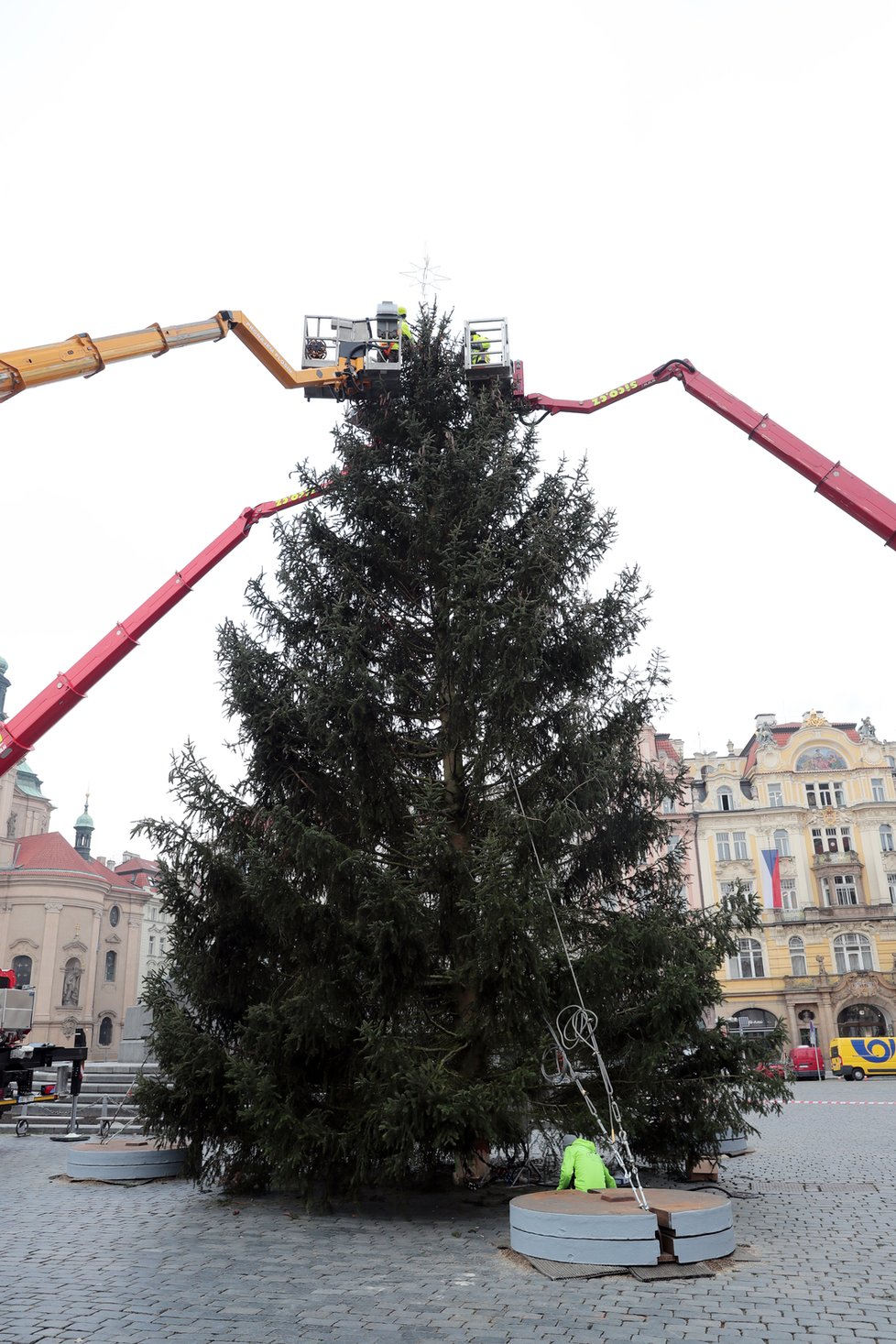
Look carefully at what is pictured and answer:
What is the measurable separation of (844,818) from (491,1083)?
158 feet

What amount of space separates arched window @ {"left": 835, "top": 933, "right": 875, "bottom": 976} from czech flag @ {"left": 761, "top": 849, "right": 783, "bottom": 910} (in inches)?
136

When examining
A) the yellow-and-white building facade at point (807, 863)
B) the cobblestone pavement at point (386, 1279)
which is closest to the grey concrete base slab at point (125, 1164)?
the cobblestone pavement at point (386, 1279)

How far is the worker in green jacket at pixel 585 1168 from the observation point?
32.7ft

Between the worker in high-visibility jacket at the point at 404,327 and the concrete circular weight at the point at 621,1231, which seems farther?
the worker in high-visibility jacket at the point at 404,327

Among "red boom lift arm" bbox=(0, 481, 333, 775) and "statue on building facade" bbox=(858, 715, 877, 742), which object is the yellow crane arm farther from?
"statue on building facade" bbox=(858, 715, 877, 742)

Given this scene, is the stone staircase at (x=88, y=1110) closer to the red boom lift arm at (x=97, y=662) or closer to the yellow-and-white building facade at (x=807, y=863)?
the red boom lift arm at (x=97, y=662)

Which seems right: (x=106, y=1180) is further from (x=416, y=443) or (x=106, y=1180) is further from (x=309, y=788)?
(x=416, y=443)

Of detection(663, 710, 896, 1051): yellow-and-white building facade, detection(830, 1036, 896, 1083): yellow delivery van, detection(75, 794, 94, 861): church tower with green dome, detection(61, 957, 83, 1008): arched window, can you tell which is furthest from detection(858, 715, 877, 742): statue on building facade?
detection(75, 794, 94, 861): church tower with green dome

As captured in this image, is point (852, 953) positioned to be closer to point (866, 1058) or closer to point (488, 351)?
point (866, 1058)

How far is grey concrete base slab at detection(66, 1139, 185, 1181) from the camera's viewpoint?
1381 centimetres

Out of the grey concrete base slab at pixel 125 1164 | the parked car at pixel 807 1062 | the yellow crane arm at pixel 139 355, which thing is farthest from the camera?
the parked car at pixel 807 1062

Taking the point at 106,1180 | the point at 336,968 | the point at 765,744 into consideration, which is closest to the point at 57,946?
the point at 765,744

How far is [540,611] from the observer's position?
39.9 feet

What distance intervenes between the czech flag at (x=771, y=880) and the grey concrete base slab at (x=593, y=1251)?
4225 centimetres
